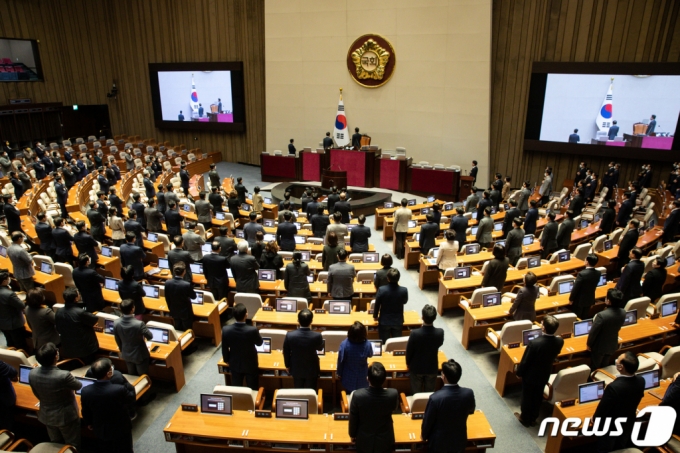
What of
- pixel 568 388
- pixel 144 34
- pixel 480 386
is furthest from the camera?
pixel 144 34

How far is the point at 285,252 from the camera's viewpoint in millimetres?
8109

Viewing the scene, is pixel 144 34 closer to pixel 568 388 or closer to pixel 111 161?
pixel 111 161

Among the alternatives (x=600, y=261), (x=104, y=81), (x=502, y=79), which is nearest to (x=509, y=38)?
(x=502, y=79)

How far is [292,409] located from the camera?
4.05m

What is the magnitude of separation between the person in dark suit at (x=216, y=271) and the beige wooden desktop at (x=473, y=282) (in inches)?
134

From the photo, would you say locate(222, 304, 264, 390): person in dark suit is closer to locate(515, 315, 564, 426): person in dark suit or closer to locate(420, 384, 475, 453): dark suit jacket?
locate(420, 384, 475, 453): dark suit jacket

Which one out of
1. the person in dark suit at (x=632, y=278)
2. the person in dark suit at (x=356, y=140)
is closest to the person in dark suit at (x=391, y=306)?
the person in dark suit at (x=632, y=278)

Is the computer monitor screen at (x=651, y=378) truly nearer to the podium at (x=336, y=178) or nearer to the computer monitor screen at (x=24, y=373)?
the computer monitor screen at (x=24, y=373)

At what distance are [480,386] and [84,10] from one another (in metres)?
24.6

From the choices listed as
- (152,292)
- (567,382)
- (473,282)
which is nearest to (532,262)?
(473,282)

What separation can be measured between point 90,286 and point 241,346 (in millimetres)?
2825

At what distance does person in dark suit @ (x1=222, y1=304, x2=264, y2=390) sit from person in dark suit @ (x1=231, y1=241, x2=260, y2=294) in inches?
74.1

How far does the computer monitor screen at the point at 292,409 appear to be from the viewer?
4.03 metres

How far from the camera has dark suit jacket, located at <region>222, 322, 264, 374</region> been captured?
4.59 meters
